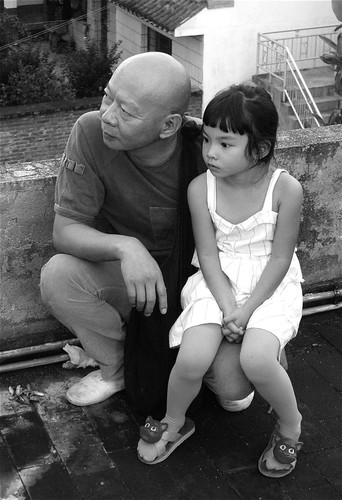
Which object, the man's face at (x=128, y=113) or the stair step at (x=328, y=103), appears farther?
the stair step at (x=328, y=103)

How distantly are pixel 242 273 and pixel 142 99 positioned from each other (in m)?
0.71

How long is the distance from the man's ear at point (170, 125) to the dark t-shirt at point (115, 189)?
177 millimetres

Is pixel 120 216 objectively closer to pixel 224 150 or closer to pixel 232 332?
pixel 224 150

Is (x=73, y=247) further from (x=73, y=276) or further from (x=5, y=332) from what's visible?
(x=5, y=332)

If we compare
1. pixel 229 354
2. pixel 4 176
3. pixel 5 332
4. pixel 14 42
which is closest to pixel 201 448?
pixel 229 354

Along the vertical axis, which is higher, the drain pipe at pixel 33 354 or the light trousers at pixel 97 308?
the light trousers at pixel 97 308

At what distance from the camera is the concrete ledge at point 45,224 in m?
3.69

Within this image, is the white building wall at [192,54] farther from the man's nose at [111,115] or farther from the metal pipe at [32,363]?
the man's nose at [111,115]

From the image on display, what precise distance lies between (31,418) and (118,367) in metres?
0.39

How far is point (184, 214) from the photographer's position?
3.49m

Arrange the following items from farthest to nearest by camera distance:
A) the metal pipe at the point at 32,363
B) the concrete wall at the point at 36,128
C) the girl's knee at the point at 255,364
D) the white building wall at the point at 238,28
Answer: the white building wall at the point at 238,28
the concrete wall at the point at 36,128
the metal pipe at the point at 32,363
the girl's knee at the point at 255,364

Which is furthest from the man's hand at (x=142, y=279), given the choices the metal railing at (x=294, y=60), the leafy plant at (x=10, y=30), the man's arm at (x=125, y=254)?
the leafy plant at (x=10, y=30)

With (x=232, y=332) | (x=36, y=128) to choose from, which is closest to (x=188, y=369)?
(x=232, y=332)

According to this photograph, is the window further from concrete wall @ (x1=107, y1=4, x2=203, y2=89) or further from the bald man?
the bald man
